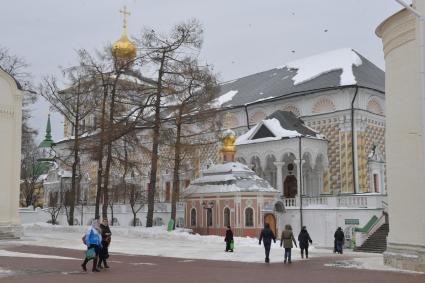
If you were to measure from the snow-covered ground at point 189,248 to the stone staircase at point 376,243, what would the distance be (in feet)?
3.05

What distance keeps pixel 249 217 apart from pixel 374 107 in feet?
44.1

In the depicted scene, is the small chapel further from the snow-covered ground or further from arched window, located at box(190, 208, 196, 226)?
the snow-covered ground

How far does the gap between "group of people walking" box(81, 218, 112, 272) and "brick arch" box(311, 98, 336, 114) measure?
2709cm

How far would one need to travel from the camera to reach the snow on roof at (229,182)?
3416 centimetres

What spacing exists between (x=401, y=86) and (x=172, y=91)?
18.4 metres

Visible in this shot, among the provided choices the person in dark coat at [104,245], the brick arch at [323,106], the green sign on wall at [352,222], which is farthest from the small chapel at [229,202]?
the person in dark coat at [104,245]

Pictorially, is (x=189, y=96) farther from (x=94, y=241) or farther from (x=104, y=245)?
(x=94, y=241)

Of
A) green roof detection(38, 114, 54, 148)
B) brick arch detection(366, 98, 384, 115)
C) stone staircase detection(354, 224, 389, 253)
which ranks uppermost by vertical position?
green roof detection(38, 114, 54, 148)

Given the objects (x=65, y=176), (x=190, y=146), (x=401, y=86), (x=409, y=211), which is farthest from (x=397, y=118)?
(x=65, y=176)

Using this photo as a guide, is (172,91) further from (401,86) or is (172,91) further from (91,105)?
(401,86)

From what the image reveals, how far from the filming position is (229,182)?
34656mm

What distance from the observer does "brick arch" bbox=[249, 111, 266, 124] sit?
45572 mm

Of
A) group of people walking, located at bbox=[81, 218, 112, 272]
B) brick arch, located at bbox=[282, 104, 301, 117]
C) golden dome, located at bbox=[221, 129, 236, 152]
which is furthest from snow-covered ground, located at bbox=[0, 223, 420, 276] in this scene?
brick arch, located at bbox=[282, 104, 301, 117]

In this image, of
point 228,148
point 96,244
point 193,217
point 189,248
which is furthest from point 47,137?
point 96,244
